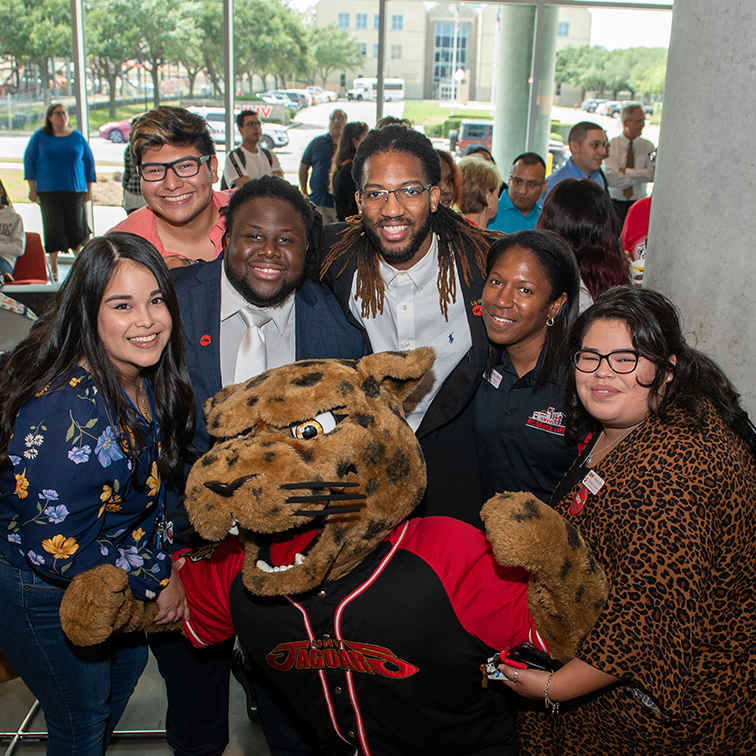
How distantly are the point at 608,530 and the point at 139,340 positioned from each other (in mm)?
1195

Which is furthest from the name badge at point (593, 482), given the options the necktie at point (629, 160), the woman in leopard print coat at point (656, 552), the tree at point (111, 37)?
the tree at point (111, 37)

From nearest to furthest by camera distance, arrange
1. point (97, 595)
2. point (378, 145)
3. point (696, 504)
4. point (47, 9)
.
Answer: point (696, 504) → point (97, 595) → point (378, 145) → point (47, 9)

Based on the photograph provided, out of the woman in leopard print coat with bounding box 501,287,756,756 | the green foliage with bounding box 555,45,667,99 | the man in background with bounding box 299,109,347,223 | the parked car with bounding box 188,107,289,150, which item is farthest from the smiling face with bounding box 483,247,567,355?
the green foliage with bounding box 555,45,667,99

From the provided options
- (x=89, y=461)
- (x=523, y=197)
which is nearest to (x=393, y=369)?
→ (x=89, y=461)

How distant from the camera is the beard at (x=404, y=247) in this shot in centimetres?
243

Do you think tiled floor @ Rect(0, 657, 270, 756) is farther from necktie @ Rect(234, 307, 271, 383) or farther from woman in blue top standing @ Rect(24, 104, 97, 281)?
woman in blue top standing @ Rect(24, 104, 97, 281)

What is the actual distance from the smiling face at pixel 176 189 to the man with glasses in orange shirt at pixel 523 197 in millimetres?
2973

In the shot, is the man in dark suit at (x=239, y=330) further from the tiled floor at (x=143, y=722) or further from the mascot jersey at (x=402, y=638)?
the mascot jersey at (x=402, y=638)

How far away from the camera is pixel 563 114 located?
393 inches

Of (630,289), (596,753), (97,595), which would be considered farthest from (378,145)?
(596,753)

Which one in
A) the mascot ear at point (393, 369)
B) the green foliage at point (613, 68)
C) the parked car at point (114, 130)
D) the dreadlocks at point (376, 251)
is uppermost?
the green foliage at point (613, 68)

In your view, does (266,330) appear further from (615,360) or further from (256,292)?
(615,360)

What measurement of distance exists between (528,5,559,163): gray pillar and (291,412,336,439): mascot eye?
9.15 m

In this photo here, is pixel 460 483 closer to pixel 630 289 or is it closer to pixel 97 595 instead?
pixel 630 289
